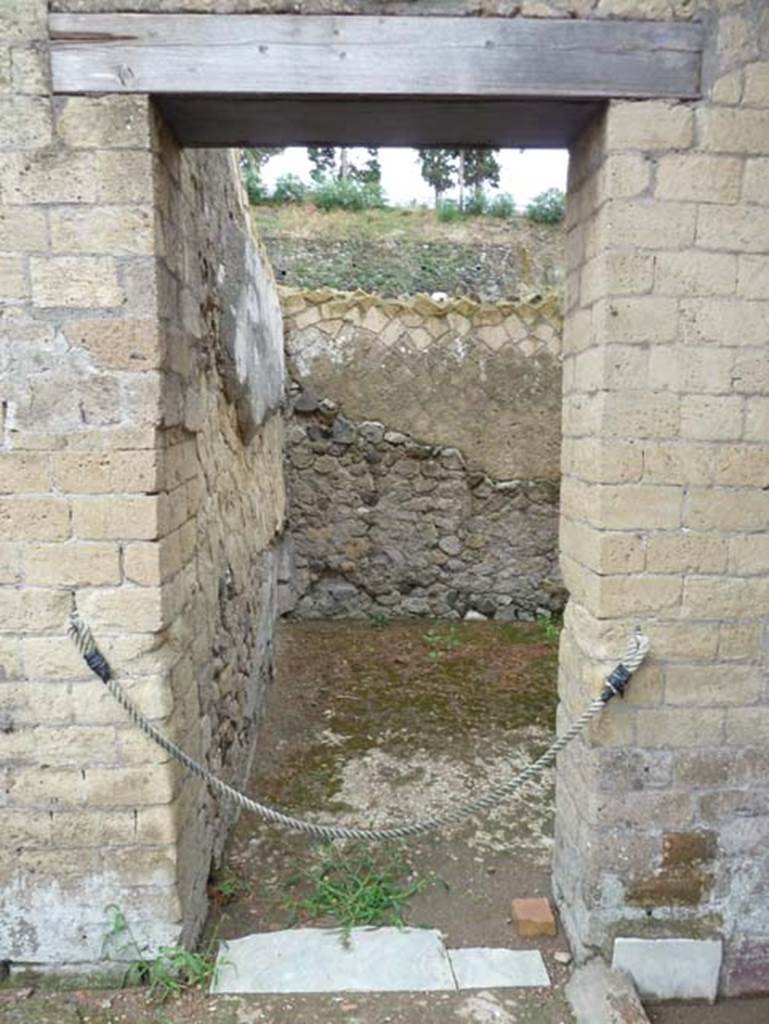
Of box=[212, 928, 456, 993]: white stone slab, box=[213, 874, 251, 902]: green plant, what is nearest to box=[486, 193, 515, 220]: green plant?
box=[213, 874, 251, 902]: green plant

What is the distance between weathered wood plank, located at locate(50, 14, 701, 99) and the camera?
2.13m

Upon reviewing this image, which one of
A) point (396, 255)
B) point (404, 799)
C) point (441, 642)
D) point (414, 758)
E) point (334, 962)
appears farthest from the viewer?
point (396, 255)

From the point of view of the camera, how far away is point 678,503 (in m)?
2.36

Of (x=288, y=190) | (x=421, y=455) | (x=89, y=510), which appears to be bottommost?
(x=421, y=455)

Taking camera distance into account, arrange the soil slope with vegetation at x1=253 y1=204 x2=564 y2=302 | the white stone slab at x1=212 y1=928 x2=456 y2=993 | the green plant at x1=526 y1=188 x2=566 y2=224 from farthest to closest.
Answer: the green plant at x1=526 y1=188 x2=566 y2=224 → the soil slope with vegetation at x1=253 y1=204 x2=564 y2=302 → the white stone slab at x1=212 y1=928 x2=456 y2=993

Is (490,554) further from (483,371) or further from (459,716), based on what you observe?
(459,716)

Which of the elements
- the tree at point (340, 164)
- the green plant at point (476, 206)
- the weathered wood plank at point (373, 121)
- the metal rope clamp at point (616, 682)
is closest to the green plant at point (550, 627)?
the metal rope clamp at point (616, 682)

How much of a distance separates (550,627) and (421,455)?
6.92 ft

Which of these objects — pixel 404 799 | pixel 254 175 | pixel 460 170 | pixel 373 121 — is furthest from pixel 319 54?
pixel 460 170

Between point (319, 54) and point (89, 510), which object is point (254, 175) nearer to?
point (319, 54)

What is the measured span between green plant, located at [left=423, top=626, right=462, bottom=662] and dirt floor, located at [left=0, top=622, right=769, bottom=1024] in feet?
0.07

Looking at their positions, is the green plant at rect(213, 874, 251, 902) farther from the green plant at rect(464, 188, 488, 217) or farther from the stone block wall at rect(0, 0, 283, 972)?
the green plant at rect(464, 188, 488, 217)

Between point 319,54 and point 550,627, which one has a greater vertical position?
point 319,54

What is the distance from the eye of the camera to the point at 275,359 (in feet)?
19.1
